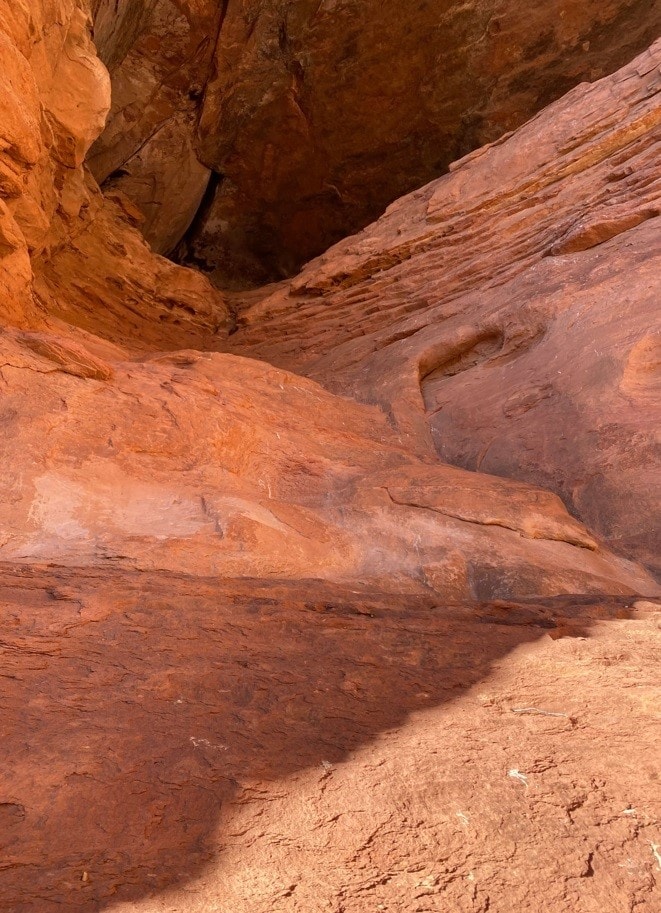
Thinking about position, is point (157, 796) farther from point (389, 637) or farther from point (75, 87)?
point (75, 87)

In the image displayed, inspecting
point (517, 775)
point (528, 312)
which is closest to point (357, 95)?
point (528, 312)

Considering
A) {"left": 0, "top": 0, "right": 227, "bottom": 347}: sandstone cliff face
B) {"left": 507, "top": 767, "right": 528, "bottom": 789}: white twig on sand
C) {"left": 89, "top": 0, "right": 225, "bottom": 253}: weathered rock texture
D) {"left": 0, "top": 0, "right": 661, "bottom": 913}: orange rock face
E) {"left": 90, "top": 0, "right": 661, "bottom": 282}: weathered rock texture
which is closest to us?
{"left": 0, "top": 0, "right": 661, "bottom": 913}: orange rock face

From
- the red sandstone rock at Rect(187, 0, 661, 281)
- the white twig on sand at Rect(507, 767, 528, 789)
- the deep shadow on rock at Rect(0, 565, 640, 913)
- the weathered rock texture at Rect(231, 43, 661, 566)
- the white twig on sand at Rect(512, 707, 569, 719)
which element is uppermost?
the red sandstone rock at Rect(187, 0, 661, 281)

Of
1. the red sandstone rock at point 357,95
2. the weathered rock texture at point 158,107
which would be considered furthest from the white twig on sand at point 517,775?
the red sandstone rock at point 357,95

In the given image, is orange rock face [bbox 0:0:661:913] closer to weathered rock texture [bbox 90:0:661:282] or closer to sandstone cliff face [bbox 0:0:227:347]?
sandstone cliff face [bbox 0:0:227:347]

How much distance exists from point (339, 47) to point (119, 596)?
15154mm

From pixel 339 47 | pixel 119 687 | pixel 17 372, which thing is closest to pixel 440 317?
pixel 17 372

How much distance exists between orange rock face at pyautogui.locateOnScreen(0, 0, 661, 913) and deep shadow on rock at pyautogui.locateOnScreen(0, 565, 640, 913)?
0.04 feet

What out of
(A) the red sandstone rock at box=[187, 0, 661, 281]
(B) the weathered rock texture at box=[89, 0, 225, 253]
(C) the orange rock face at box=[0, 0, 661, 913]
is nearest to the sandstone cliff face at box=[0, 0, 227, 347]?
(C) the orange rock face at box=[0, 0, 661, 913]

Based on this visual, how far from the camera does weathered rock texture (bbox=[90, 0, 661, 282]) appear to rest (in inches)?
571

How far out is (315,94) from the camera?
16000 mm

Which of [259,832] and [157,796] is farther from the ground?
[157,796]

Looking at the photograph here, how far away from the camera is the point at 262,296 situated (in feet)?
46.9

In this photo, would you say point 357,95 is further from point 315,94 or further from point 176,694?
point 176,694
